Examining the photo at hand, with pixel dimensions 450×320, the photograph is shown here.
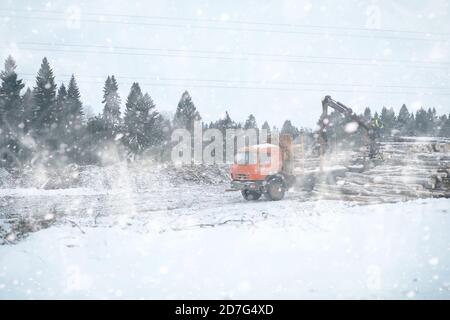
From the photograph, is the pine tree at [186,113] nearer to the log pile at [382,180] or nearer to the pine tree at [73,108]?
the pine tree at [73,108]

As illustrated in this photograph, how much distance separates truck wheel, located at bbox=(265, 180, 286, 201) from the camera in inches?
601

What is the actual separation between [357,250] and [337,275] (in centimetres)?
137

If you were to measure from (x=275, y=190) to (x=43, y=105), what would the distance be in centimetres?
3399

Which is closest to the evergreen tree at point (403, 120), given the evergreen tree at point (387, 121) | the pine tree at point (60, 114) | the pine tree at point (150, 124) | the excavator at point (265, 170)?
the evergreen tree at point (387, 121)

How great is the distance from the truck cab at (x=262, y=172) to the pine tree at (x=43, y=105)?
30.6 metres

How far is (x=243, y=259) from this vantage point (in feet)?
19.5

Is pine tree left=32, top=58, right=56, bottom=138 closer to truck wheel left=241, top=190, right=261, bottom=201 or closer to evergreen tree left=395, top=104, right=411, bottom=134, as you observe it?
truck wheel left=241, top=190, right=261, bottom=201

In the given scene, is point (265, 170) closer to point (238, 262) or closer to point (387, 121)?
point (238, 262)

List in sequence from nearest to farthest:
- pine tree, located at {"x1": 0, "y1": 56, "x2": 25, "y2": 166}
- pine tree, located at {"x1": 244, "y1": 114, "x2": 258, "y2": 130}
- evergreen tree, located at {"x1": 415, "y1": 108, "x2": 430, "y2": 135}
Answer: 1. pine tree, located at {"x1": 0, "y1": 56, "x2": 25, "y2": 166}
2. pine tree, located at {"x1": 244, "y1": 114, "x2": 258, "y2": 130}
3. evergreen tree, located at {"x1": 415, "y1": 108, "x2": 430, "y2": 135}

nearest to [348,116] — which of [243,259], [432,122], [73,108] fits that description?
[243,259]

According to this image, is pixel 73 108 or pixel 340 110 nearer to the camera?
pixel 340 110

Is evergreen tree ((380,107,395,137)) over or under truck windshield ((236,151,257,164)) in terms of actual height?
over

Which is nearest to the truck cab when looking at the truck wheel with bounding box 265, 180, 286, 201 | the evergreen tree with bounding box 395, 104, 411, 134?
the truck wheel with bounding box 265, 180, 286, 201

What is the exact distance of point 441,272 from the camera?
5555mm
